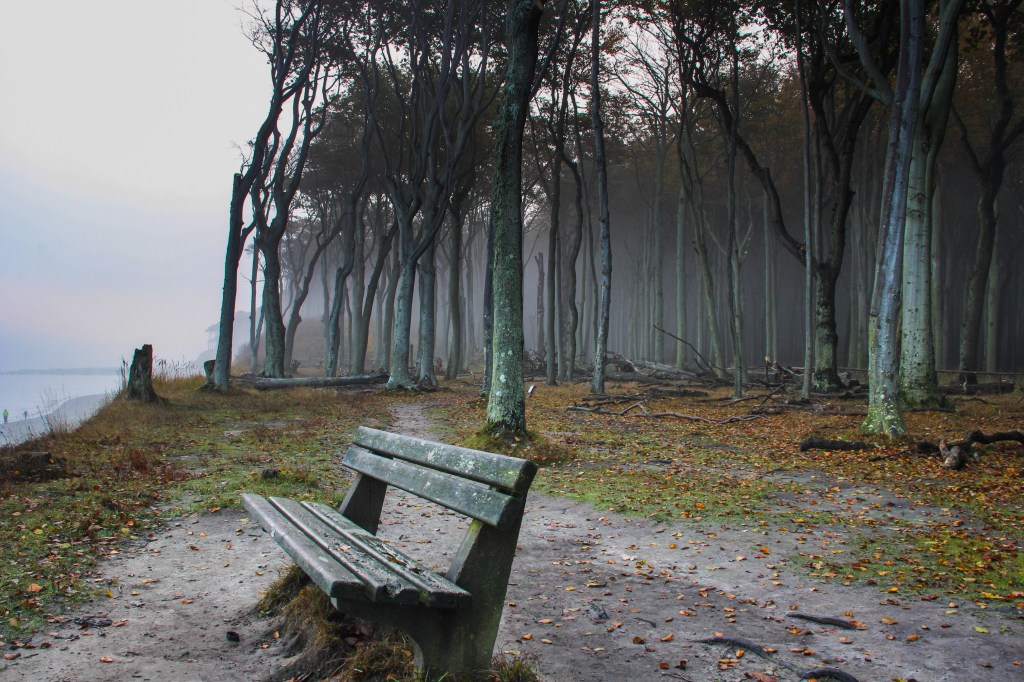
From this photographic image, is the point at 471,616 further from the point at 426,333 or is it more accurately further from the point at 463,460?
the point at 426,333

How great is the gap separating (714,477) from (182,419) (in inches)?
376

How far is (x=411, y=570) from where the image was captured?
119 inches

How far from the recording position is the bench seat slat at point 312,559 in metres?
2.58

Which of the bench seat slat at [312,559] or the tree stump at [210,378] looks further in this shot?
the tree stump at [210,378]

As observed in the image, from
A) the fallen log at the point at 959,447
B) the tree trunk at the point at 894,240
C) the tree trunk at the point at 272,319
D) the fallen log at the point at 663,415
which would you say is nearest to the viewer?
the fallen log at the point at 959,447

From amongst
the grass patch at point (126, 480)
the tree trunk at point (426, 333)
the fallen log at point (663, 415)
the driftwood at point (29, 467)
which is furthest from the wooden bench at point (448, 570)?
the tree trunk at point (426, 333)

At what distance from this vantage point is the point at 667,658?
11.3 ft

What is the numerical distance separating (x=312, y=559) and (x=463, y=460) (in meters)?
0.79

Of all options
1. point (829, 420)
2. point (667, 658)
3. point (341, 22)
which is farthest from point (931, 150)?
point (341, 22)

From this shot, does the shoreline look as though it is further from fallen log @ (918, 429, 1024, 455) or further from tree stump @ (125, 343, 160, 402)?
fallen log @ (918, 429, 1024, 455)

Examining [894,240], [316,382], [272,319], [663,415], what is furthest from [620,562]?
[272,319]

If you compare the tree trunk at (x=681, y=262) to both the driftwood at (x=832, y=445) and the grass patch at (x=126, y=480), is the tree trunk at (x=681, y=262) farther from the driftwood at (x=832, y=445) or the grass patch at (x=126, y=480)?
the driftwood at (x=832, y=445)

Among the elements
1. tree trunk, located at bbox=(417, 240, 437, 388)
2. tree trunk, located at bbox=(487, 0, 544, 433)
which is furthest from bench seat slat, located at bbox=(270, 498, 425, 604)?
tree trunk, located at bbox=(417, 240, 437, 388)

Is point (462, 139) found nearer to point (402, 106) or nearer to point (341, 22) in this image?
point (402, 106)
